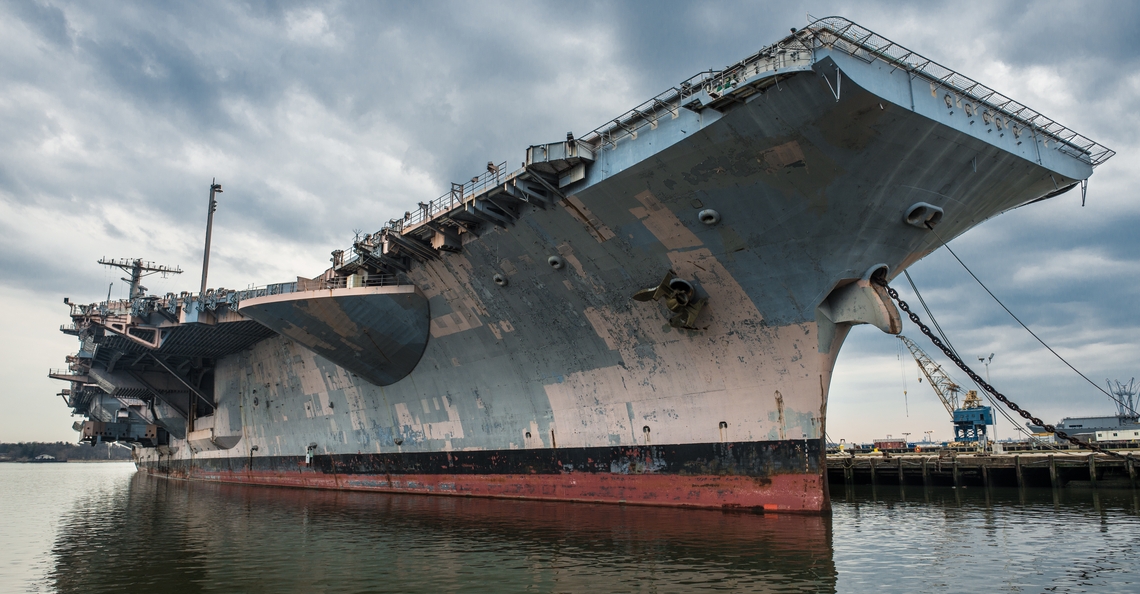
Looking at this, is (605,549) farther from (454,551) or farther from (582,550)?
(454,551)

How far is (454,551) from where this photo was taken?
10117mm

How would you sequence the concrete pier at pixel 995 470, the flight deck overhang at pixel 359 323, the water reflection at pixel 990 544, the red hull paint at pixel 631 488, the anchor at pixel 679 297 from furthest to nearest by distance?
Result: 1. the concrete pier at pixel 995 470
2. the flight deck overhang at pixel 359 323
3. the anchor at pixel 679 297
4. the red hull paint at pixel 631 488
5. the water reflection at pixel 990 544

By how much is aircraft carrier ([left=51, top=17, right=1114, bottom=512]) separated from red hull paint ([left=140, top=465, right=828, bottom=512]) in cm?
4

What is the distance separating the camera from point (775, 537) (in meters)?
10.4

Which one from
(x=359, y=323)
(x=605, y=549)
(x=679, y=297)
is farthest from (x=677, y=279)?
(x=359, y=323)

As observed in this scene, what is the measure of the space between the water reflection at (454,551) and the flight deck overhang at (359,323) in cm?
486

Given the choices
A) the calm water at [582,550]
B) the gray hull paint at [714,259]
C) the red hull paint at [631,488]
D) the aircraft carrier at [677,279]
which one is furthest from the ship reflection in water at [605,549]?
the gray hull paint at [714,259]

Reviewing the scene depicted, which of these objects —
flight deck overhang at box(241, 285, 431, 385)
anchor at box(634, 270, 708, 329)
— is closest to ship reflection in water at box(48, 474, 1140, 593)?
anchor at box(634, 270, 708, 329)

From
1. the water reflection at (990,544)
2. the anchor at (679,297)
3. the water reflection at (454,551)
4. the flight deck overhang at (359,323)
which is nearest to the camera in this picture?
the water reflection at (990,544)

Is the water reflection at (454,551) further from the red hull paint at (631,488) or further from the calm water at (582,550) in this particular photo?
the red hull paint at (631,488)

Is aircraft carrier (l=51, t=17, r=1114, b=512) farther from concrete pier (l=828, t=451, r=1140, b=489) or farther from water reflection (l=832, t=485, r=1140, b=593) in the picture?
concrete pier (l=828, t=451, r=1140, b=489)

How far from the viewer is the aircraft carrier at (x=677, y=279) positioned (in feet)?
36.2

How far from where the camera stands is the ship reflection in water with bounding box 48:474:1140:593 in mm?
7836

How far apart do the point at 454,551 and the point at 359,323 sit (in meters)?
10.1
